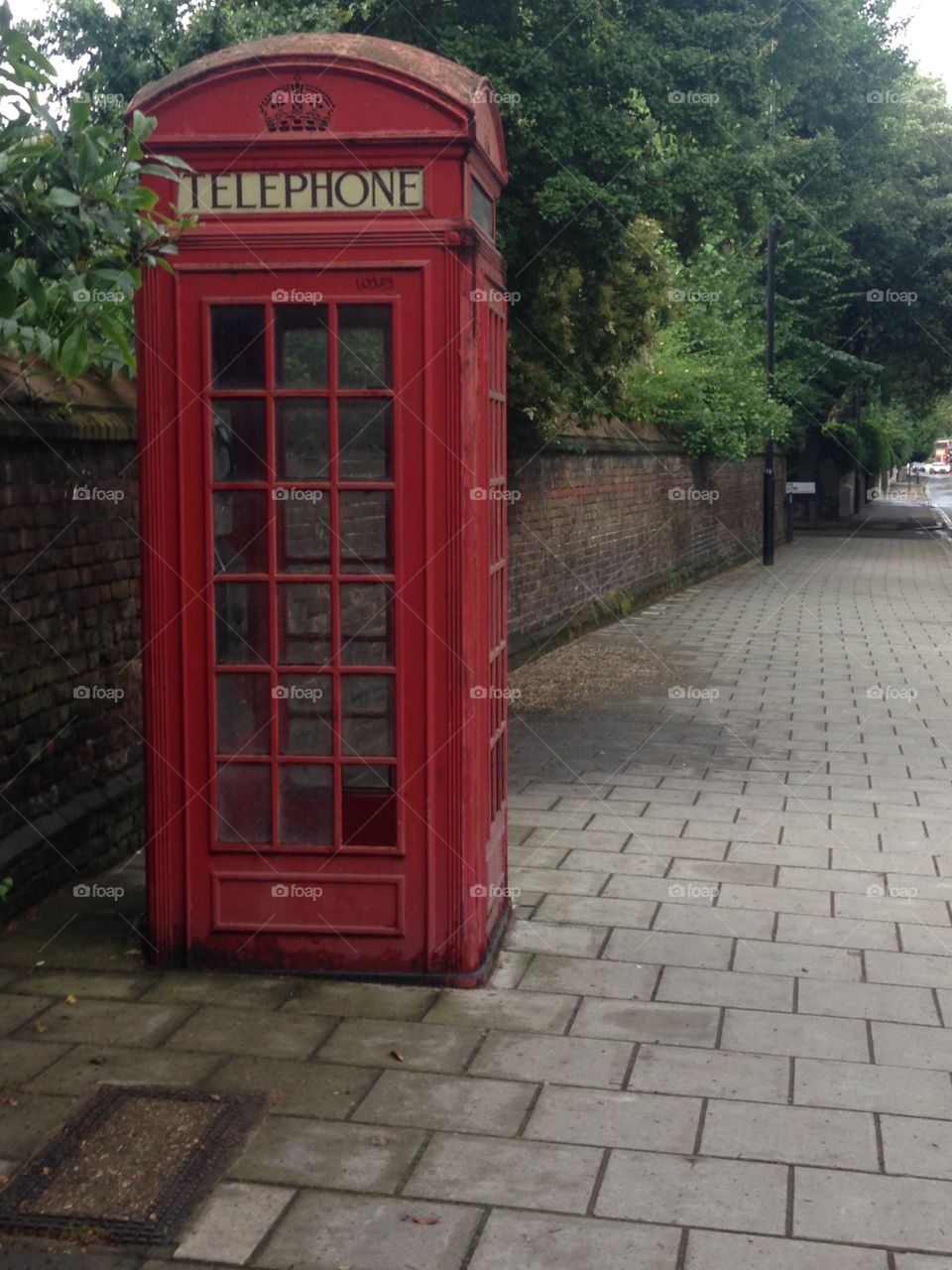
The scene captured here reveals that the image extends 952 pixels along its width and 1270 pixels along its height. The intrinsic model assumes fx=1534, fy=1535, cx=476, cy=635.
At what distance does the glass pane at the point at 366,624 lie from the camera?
5.44m

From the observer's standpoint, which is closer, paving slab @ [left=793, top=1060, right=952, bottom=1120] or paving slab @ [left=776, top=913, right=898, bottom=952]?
paving slab @ [left=793, top=1060, right=952, bottom=1120]

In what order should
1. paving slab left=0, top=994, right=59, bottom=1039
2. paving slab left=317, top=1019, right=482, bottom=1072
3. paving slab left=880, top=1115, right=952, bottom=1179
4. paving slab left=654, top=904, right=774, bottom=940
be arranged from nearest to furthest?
paving slab left=880, top=1115, right=952, bottom=1179 → paving slab left=317, top=1019, right=482, bottom=1072 → paving slab left=0, top=994, right=59, bottom=1039 → paving slab left=654, top=904, right=774, bottom=940

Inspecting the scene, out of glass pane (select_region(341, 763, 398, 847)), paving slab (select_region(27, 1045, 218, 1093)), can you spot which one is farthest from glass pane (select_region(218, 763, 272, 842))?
paving slab (select_region(27, 1045, 218, 1093))

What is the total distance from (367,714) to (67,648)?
7.12ft

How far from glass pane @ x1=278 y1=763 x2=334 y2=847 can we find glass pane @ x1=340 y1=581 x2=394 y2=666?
43cm

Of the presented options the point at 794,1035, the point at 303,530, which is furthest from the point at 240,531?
the point at 794,1035

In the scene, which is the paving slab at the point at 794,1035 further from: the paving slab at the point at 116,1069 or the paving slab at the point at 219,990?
the paving slab at the point at 116,1069

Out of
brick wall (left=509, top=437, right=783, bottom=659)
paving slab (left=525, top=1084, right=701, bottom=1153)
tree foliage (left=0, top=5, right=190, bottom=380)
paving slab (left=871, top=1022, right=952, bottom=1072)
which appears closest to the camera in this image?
tree foliage (left=0, top=5, right=190, bottom=380)

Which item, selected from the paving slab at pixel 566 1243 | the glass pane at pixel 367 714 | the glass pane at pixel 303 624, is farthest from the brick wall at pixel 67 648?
the paving slab at pixel 566 1243

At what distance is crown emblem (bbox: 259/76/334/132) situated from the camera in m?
5.30

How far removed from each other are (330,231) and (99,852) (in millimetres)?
3345

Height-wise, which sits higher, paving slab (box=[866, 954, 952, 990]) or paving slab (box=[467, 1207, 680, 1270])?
paving slab (box=[467, 1207, 680, 1270])

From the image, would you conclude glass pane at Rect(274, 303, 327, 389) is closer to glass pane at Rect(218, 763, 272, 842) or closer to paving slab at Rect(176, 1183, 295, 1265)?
glass pane at Rect(218, 763, 272, 842)

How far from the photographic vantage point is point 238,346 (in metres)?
5.41
